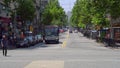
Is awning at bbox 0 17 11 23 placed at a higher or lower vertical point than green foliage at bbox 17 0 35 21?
lower

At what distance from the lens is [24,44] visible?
151 feet

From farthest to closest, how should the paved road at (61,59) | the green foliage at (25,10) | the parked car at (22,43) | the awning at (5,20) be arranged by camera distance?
1. the awning at (5,20)
2. the green foliage at (25,10)
3. the parked car at (22,43)
4. the paved road at (61,59)

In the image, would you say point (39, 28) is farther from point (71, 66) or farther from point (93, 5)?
point (71, 66)

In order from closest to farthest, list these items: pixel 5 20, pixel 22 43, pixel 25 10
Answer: pixel 22 43 → pixel 25 10 → pixel 5 20

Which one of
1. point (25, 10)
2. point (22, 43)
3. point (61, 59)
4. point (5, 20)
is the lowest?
point (61, 59)

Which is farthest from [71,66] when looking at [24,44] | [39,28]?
[39,28]

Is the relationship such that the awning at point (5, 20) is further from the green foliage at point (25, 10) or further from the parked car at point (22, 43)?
the parked car at point (22, 43)

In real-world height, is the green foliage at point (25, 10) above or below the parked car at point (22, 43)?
above

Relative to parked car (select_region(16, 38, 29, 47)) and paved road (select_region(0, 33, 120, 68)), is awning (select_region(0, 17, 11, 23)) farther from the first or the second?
paved road (select_region(0, 33, 120, 68))

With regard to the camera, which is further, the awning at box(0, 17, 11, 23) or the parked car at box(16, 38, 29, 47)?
the awning at box(0, 17, 11, 23)

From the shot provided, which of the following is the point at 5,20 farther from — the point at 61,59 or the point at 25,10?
the point at 61,59

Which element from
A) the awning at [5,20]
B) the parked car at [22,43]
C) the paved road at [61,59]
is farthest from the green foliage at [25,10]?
the paved road at [61,59]

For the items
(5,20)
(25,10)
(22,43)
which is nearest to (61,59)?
(22,43)

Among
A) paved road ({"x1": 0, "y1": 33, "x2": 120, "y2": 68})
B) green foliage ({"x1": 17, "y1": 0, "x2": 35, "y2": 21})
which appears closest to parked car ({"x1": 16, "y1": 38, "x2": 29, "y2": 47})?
paved road ({"x1": 0, "y1": 33, "x2": 120, "y2": 68})
